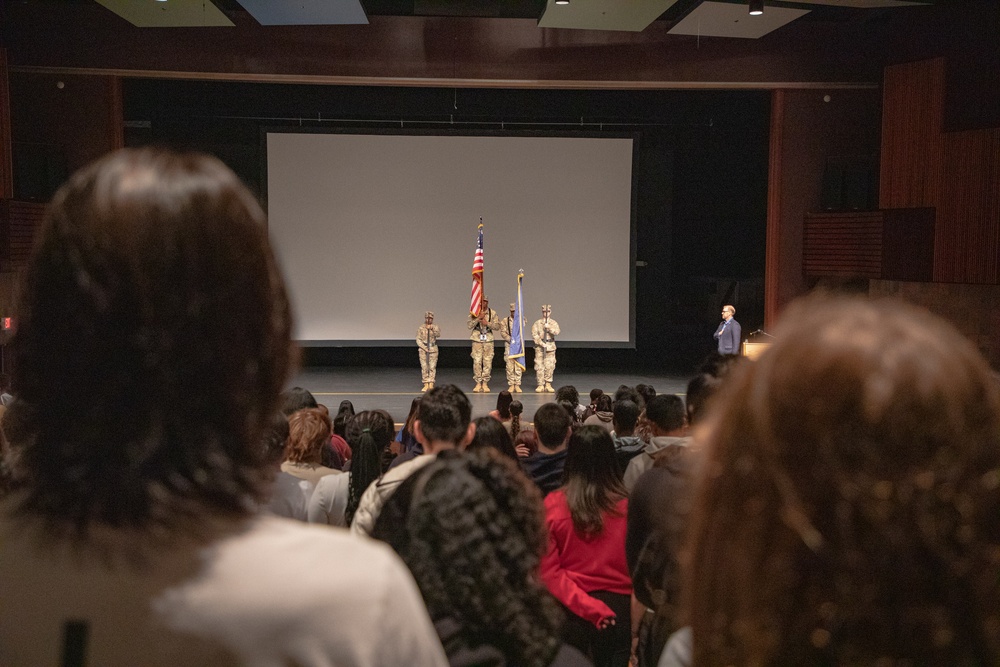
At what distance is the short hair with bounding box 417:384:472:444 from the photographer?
9.02 feet

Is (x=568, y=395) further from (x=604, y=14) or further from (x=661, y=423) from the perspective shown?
(x=604, y=14)

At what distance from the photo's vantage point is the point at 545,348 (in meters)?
11.5

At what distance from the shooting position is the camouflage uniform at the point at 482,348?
11.5 metres

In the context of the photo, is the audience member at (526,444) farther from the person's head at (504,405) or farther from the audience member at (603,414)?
the person's head at (504,405)

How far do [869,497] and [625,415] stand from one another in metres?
3.45

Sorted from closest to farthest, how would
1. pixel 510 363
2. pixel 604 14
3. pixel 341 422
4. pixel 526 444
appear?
1. pixel 526 444
2. pixel 341 422
3. pixel 604 14
4. pixel 510 363

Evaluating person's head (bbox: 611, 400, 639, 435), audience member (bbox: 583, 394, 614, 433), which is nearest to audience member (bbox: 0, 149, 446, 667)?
person's head (bbox: 611, 400, 639, 435)

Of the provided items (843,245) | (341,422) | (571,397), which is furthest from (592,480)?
(843,245)

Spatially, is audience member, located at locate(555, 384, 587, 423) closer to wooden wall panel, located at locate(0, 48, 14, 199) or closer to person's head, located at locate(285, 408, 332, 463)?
person's head, located at locate(285, 408, 332, 463)

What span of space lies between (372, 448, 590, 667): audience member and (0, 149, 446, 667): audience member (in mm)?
655

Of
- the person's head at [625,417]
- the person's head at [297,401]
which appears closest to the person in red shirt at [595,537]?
the person's head at [625,417]

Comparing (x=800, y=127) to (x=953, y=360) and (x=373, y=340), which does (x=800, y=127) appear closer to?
(x=373, y=340)

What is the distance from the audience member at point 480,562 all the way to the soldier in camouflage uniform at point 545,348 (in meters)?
9.87

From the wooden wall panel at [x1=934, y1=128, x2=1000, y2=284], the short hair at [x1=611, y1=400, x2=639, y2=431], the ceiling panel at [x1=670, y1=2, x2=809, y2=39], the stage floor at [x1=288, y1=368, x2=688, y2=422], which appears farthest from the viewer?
the stage floor at [x1=288, y1=368, x2=688, y2=422]
